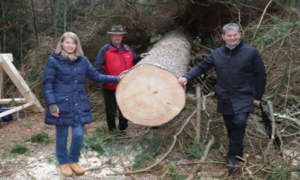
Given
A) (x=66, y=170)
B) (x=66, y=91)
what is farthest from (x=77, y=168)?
(x=66, y=91)

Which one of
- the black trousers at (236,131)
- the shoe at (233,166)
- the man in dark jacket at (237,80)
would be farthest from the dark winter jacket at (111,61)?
the shoe at (233,166)

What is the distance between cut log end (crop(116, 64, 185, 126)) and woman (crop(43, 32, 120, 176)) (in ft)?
1.60

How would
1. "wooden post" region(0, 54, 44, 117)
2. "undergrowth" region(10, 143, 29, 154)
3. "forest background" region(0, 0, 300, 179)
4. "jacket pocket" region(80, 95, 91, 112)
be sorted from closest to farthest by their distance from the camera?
"jacket pocket" region(80, 95, 91, 112) → "undergrowth" region(10, 143, 29, 154) → "forest background" region(0, 0, 300, 179) → "wooden post" region(0, 54, 44, 117)

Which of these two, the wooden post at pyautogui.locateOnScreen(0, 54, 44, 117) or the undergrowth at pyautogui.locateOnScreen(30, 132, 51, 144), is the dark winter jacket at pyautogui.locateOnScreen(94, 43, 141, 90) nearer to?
the undergrowth at pyautogui.locateOnScreen(30, 132, 51, 144)

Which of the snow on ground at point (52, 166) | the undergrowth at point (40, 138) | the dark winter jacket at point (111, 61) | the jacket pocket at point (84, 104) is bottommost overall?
the snow on ground at point (52, 166)

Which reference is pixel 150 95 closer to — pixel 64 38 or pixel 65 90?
pixel 65 90

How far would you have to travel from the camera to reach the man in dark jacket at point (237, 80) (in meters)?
3.42

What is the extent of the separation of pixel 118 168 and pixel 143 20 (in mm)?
4275

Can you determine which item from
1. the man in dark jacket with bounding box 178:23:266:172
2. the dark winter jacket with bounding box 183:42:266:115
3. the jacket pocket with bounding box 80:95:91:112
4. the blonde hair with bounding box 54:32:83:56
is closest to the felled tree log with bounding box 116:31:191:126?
the man in dark jacket with bounding box 178:23:266:172

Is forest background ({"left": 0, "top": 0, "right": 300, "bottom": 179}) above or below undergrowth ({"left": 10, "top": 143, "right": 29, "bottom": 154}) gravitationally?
above

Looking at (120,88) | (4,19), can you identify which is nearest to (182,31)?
(120,88)

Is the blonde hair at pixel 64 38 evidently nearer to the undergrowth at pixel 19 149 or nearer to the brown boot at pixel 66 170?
the brown boot at pixel 66 170

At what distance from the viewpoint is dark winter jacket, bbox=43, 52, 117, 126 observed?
3.43 m

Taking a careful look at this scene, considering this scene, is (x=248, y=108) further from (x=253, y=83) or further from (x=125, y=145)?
(x=125, y=145)
